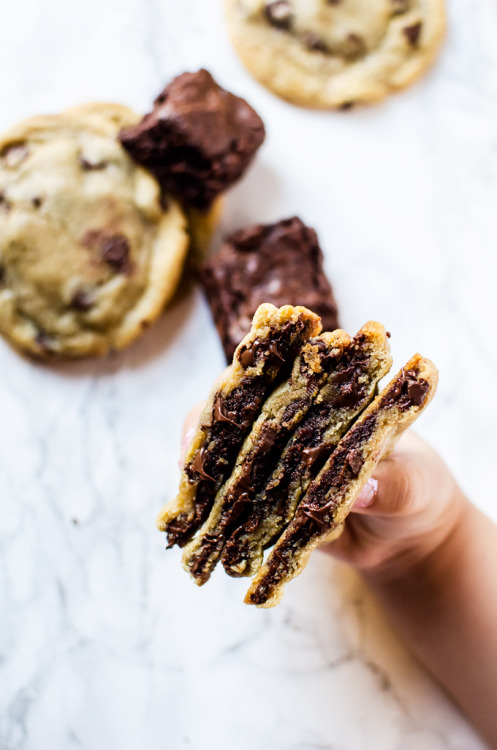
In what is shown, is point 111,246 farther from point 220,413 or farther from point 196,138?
point 220,413

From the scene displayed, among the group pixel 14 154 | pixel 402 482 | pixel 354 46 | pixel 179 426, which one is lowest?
pixel 179 426

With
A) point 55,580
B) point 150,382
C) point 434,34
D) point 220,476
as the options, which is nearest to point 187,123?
point 150,382

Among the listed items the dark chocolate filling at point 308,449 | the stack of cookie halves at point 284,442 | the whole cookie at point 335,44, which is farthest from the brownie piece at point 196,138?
the dark chocolate filling at point 308,449

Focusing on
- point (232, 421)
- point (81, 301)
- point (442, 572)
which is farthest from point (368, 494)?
point (81, 301)

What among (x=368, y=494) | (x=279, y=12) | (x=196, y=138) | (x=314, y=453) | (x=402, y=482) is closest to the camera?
(x=314, y=453)

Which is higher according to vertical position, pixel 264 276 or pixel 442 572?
pixel 264 276

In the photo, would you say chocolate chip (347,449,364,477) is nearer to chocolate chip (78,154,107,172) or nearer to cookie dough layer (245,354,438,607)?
cookie dough layer (245,354,438,607)

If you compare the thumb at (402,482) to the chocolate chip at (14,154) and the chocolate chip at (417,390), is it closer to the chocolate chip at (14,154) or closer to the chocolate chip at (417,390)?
the chocolate chip at (417,390)
